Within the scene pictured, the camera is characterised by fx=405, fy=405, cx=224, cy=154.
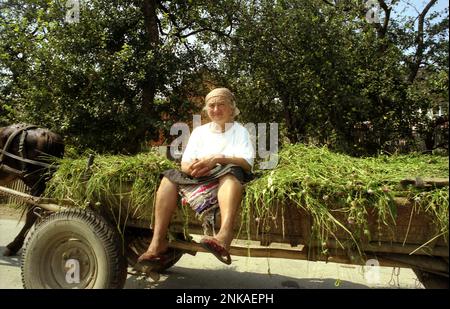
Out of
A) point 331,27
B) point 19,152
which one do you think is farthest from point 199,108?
point 19,152

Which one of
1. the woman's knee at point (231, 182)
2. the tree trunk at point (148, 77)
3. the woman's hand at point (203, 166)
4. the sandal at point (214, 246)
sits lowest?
the sandal at point (214, 246)

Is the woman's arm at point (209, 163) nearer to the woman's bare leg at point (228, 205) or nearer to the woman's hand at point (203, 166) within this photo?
the woman's hand at point (203, 166)

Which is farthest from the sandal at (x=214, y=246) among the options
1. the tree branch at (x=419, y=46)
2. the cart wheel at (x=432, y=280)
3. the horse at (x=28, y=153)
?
the tree branch at (x=419, y=46)

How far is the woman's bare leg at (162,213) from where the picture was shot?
2689mm

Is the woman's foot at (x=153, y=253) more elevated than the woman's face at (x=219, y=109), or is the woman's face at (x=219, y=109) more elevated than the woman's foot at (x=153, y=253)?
the woman's face at (x=219, y=109)

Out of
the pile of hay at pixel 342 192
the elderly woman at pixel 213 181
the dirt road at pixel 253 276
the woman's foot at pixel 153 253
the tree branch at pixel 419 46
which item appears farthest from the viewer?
the tree branch at pixel 419 46

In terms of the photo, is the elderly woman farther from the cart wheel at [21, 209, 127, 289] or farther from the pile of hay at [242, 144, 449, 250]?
the cart wheel at [21, 209, 127, 289]

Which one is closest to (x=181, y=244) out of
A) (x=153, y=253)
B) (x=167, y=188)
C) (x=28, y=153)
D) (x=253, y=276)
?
(x=153, y=253)

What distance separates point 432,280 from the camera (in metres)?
2.60

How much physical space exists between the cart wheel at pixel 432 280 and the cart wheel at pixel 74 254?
2055 mm

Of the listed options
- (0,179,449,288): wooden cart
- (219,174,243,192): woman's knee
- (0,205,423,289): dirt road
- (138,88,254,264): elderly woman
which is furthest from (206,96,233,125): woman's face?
(0,205,423,289): dirt road

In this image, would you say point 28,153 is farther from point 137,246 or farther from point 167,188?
point 167,188

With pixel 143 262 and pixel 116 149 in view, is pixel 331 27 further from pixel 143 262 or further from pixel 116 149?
pixel 143 262

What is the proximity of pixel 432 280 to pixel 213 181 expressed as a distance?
155 cm
